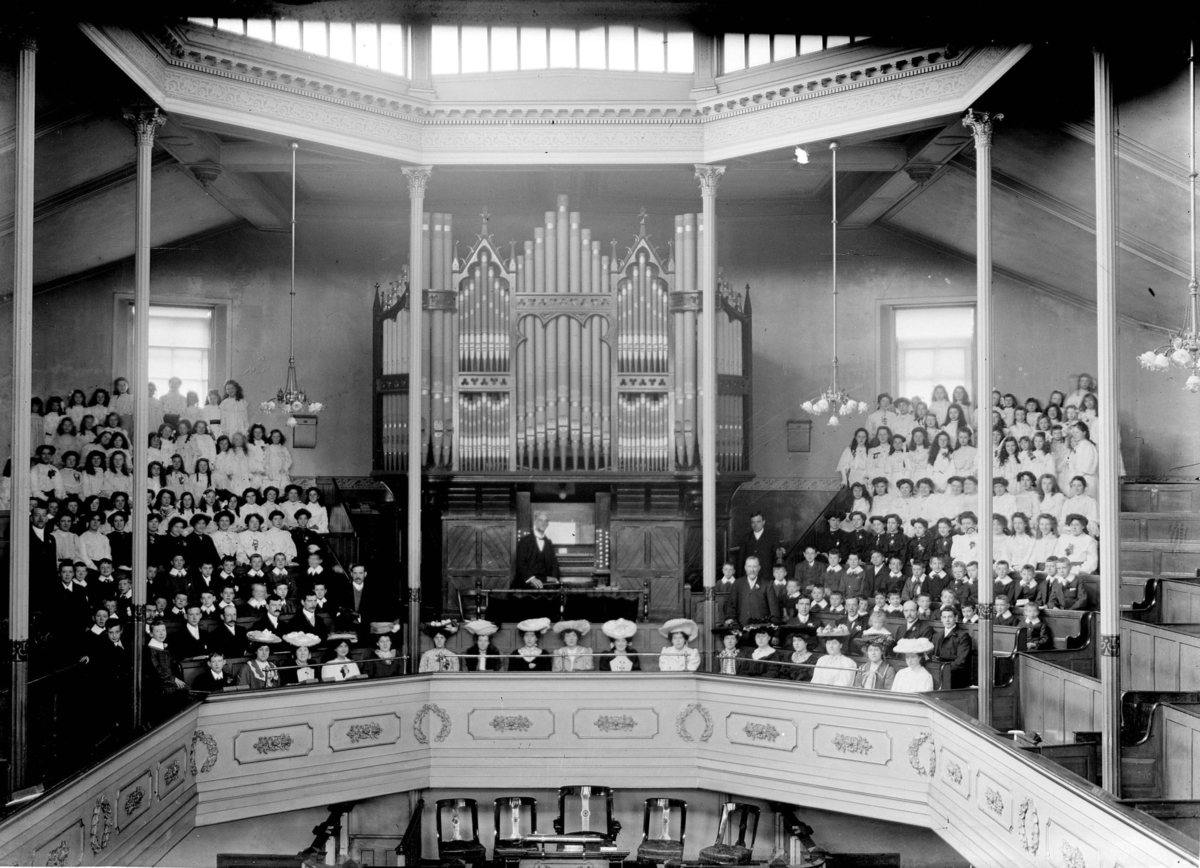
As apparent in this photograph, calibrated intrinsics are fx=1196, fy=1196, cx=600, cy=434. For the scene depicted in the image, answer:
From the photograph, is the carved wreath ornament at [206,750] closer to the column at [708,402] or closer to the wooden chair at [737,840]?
the wooden chair at [737,840]

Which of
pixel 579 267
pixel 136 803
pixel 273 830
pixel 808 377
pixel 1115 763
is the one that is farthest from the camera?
pixel 808 377

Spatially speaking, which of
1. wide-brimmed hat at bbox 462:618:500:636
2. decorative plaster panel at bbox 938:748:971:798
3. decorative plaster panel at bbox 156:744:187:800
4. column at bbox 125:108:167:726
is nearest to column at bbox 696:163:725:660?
wide-brimmed hat at bbox 462:618:500:636

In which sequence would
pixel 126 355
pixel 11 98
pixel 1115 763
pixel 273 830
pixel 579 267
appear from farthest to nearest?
pixel 126 355
pixel 579 267
pixel 273 830
pixel 11 98
pixel 1115 763

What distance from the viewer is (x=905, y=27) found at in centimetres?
982

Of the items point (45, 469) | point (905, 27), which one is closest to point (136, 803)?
point (45, 469)

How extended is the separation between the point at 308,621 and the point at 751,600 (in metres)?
5.17

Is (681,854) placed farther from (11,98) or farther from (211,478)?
(11,98)

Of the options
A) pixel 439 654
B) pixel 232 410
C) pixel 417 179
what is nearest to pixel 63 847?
pixel 439 654

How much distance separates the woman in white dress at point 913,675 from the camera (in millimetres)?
11969

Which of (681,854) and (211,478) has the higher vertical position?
(211,478)

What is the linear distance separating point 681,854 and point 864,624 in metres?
3.26

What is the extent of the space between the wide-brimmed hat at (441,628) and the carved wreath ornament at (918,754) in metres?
5.32

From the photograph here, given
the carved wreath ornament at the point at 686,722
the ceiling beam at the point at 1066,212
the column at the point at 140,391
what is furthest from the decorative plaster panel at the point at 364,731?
the ceiling beam at the point at 1066,212

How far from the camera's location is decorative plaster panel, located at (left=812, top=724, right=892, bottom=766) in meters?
12.1
